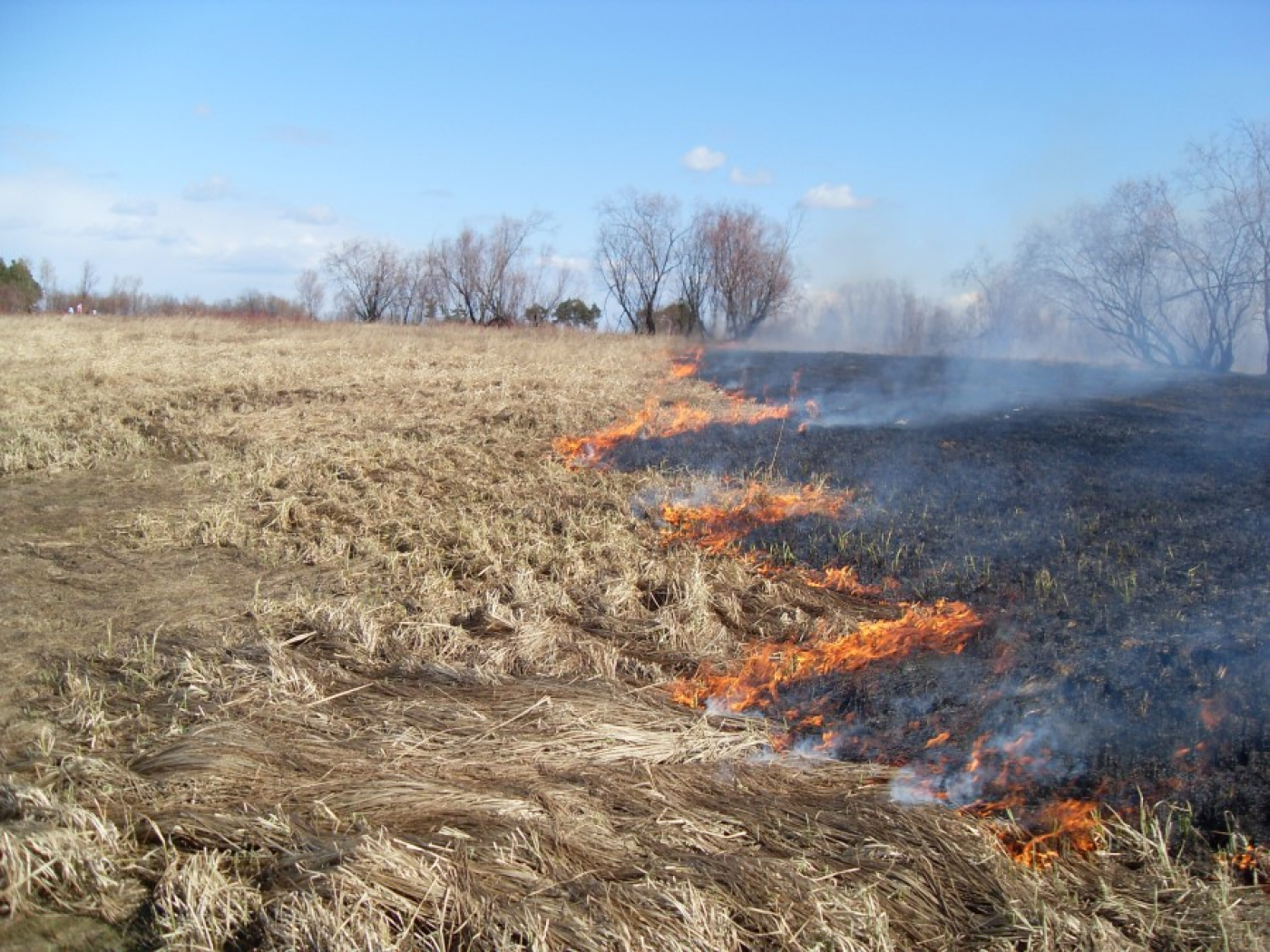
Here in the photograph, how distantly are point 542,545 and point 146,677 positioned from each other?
2.82m

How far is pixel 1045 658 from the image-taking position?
4.62 meters

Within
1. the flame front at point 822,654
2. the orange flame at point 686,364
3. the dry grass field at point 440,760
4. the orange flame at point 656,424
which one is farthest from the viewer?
the orange flame at point 686,364

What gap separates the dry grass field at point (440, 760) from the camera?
9.59 ft

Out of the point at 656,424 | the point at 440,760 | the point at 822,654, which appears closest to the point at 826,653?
the point at 822,654

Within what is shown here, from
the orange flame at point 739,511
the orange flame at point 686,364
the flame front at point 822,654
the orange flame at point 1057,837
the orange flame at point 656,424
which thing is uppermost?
the orange flame at point 686,364

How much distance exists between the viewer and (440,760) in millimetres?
3896

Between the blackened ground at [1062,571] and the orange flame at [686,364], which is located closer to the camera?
the blackened ground at [1062,571]

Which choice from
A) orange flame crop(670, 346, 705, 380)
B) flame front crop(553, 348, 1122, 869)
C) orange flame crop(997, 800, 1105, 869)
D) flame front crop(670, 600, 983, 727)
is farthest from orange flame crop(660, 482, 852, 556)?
orange flame crop(670, 346, 705, 380)

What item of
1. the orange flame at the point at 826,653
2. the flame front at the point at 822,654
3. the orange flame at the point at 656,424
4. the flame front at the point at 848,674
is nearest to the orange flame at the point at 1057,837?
the flame front at the point at 848,674

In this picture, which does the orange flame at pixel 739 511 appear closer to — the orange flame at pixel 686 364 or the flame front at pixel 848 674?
the flame front at pixel 848 674

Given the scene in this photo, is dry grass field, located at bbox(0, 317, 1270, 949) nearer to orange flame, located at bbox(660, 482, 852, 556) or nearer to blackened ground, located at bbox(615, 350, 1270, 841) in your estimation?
orange flame, located at bbox(660, 482, 852, 556)

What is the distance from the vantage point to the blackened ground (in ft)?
12.6

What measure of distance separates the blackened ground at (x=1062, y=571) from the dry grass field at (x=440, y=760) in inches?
16.4

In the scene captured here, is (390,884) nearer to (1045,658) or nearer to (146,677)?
(146,677)
